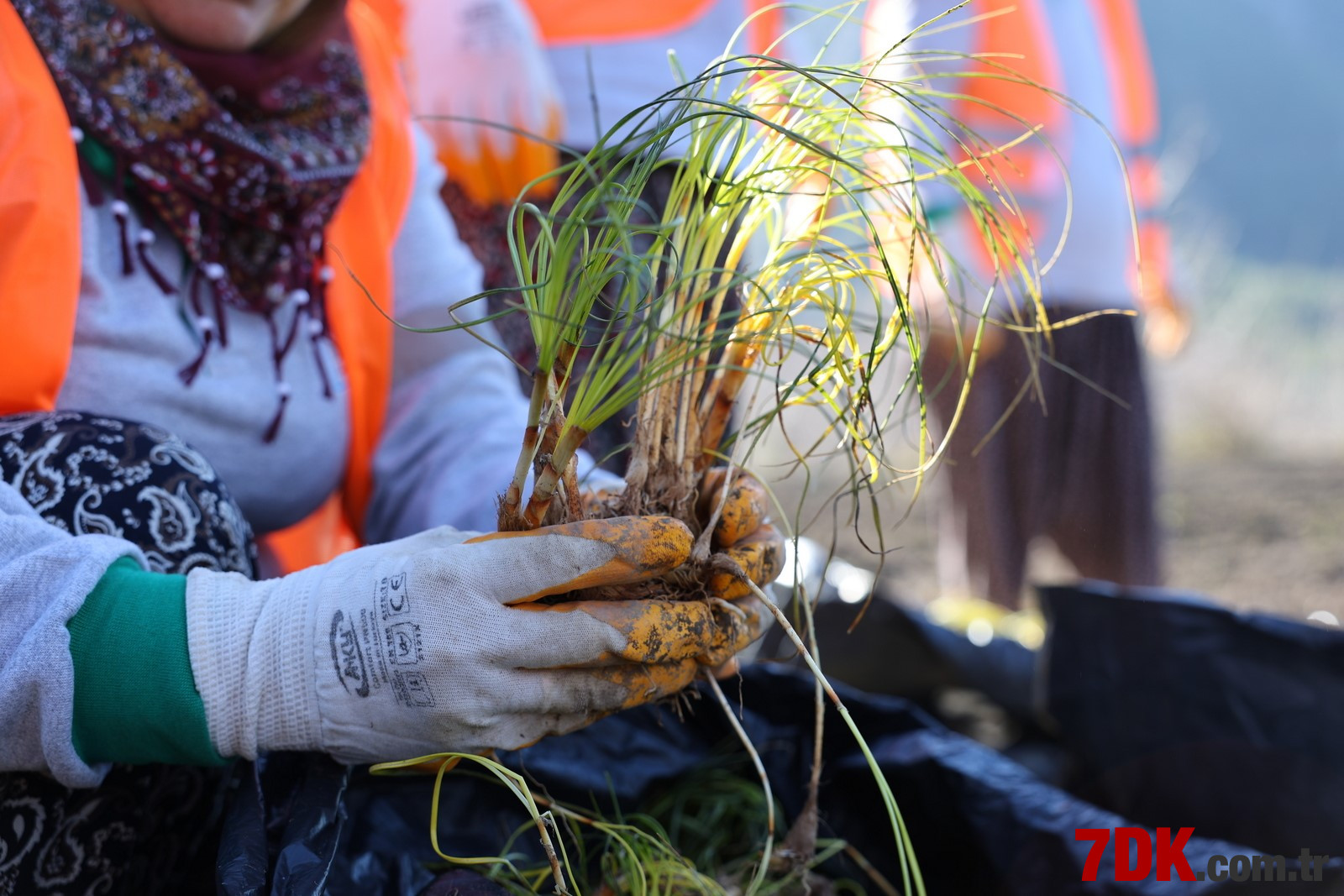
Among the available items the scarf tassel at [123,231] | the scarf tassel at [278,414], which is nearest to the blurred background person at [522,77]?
the scarf tassel at [278,414]

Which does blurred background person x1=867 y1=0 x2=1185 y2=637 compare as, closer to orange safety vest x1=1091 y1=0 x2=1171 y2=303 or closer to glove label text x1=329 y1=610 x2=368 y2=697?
orange safety vest x1=1091 y1=0 x2=1171 y2=303

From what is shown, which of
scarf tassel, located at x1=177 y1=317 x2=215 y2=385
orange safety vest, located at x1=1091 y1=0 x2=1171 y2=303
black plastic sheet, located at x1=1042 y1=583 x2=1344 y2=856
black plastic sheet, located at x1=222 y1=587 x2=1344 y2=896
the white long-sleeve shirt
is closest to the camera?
the white long-sleeve shirt

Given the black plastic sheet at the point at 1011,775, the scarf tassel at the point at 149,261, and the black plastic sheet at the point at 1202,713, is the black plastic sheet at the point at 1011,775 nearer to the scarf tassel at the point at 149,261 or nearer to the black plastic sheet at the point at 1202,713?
the black plastic sheet at the point at 1202,713

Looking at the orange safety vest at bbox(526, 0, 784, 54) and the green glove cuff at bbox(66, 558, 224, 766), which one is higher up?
the orange safety vest at bbox(526, 0, 784, 54)

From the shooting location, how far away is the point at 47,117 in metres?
0.76

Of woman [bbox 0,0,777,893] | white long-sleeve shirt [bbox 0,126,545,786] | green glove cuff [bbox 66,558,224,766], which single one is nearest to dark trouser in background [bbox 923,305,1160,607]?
white long-sleeve shirt [bbox 0,126,545,786]

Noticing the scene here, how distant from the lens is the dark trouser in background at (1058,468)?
203 centimetres

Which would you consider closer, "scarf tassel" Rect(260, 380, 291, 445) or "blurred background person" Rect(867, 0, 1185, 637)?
"scarf tassel" Rect(260, 380, 291, 445)

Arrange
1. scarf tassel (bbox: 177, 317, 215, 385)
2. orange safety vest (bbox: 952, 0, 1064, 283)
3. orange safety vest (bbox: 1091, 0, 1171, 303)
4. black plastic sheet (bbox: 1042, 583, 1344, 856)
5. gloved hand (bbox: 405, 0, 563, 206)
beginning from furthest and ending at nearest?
orange safety vest (bbox: 1091, 0, 1171, 303) < orange safety vest (bbox: 952, 0, 1064, 283) < gloved hand (bbox: 405, 0, 563, 206) < black plastic sheet (bbox: 1042, 583, 1344, 856) < scarf tassel (bbox: 177, 317, 215, 385)

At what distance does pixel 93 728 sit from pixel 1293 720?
1.19 m

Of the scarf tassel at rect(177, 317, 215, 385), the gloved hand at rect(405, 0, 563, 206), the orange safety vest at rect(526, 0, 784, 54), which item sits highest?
the orange safety vest at rect(526, 0, 784, 54)

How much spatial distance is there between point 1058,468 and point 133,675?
205 centimetres

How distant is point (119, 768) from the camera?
703 mm

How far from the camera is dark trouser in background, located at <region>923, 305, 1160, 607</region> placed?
6.65ft
